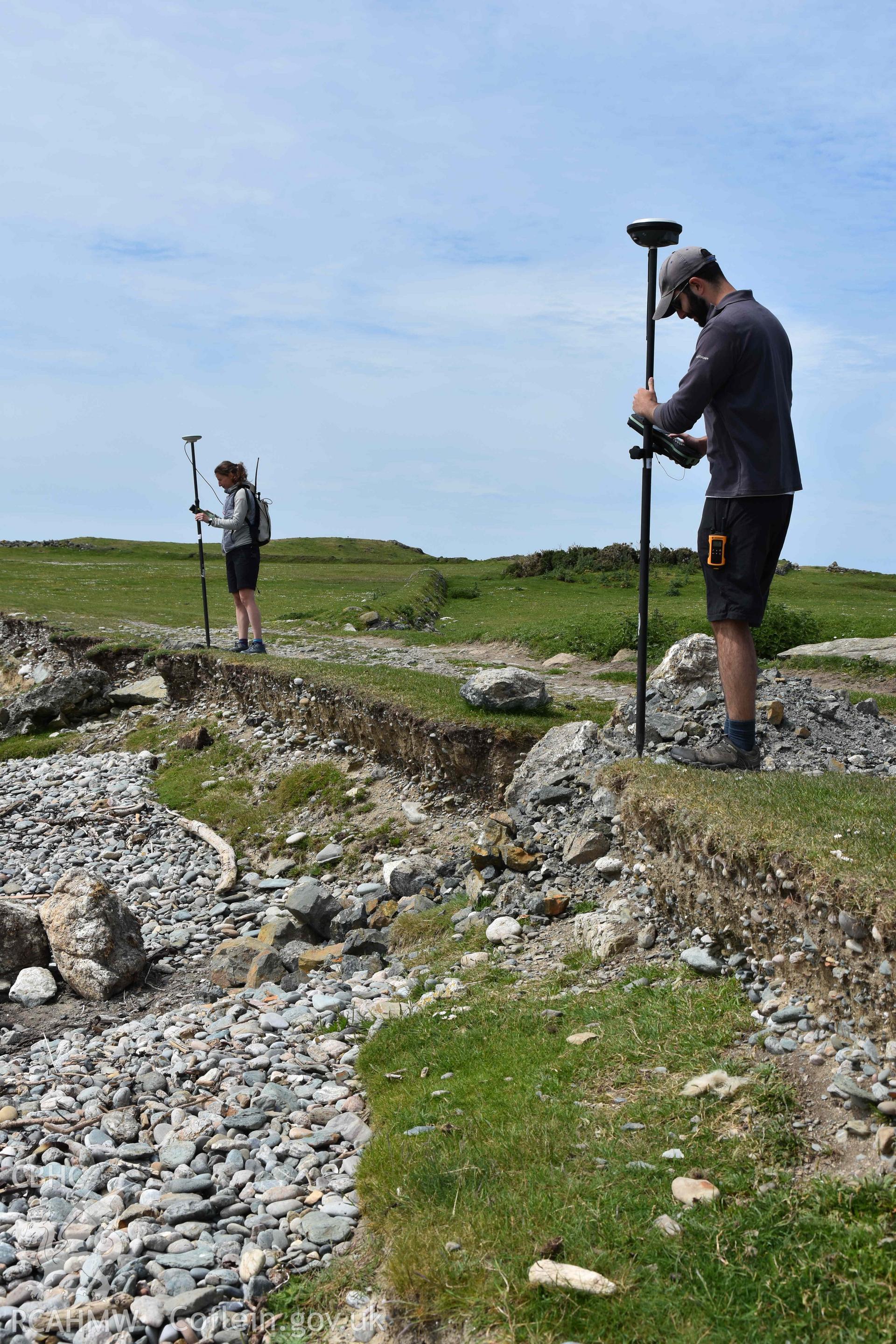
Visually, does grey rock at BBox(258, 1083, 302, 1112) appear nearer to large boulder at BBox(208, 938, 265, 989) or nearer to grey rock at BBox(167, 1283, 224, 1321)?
grey rock at BBox(167, 1283, 224, 1321)

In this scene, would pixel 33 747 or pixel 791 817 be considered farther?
pixel 33 747

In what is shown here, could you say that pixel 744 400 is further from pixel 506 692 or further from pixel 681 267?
pixel 506 692

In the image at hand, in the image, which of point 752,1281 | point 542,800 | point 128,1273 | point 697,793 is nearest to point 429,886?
point 542,800

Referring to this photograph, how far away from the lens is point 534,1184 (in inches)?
172

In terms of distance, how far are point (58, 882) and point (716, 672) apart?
739cm

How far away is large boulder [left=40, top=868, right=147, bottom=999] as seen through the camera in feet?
29.9

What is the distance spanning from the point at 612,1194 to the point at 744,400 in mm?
5334

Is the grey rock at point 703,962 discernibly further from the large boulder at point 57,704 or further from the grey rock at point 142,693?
the large boulder at point 57,704

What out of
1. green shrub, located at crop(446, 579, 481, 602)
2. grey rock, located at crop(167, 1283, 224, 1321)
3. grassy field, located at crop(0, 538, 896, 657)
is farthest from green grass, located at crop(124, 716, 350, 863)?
green shrub, located at crop(446, 579, 481, 602)

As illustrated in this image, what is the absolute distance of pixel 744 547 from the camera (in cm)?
721

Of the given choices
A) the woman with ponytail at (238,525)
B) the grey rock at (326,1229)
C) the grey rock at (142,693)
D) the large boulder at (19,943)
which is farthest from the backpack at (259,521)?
the grey rock at (326,1229)

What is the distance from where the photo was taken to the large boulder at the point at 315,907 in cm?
1029

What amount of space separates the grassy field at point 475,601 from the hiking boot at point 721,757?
11.1 m

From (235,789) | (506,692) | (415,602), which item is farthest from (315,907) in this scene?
(415,602)
